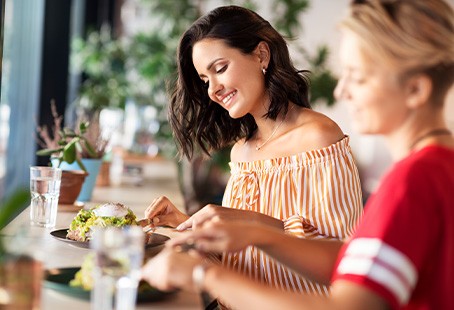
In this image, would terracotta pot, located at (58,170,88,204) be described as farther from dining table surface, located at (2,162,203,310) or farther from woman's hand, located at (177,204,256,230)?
woman's hand, located at (177,204,256,230)

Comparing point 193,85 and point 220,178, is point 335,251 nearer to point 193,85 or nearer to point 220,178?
point 193,85

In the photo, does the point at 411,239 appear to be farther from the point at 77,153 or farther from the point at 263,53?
the point at 77,153

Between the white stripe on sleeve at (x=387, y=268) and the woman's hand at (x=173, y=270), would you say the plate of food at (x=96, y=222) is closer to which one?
the woman's hand at (x=173, y=270)

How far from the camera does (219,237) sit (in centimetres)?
140

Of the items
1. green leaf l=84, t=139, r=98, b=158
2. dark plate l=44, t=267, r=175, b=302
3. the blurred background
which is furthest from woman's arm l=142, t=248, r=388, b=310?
the blurred background

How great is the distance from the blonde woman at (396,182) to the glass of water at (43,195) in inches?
39.6

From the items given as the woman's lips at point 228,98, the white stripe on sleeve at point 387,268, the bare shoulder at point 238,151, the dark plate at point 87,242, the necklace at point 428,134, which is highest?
the necklace at point 428,134

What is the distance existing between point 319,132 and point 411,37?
106cm

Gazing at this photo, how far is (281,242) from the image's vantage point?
1549mm

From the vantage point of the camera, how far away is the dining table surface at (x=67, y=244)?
132 centimetres

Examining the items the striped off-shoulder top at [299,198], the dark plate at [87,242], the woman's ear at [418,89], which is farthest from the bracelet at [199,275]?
the striped off-shoulder top at [299,198]

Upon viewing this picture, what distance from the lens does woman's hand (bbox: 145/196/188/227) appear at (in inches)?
91.1

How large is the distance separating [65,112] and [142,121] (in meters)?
0.78

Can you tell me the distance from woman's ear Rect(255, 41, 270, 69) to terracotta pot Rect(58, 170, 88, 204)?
0.85m
